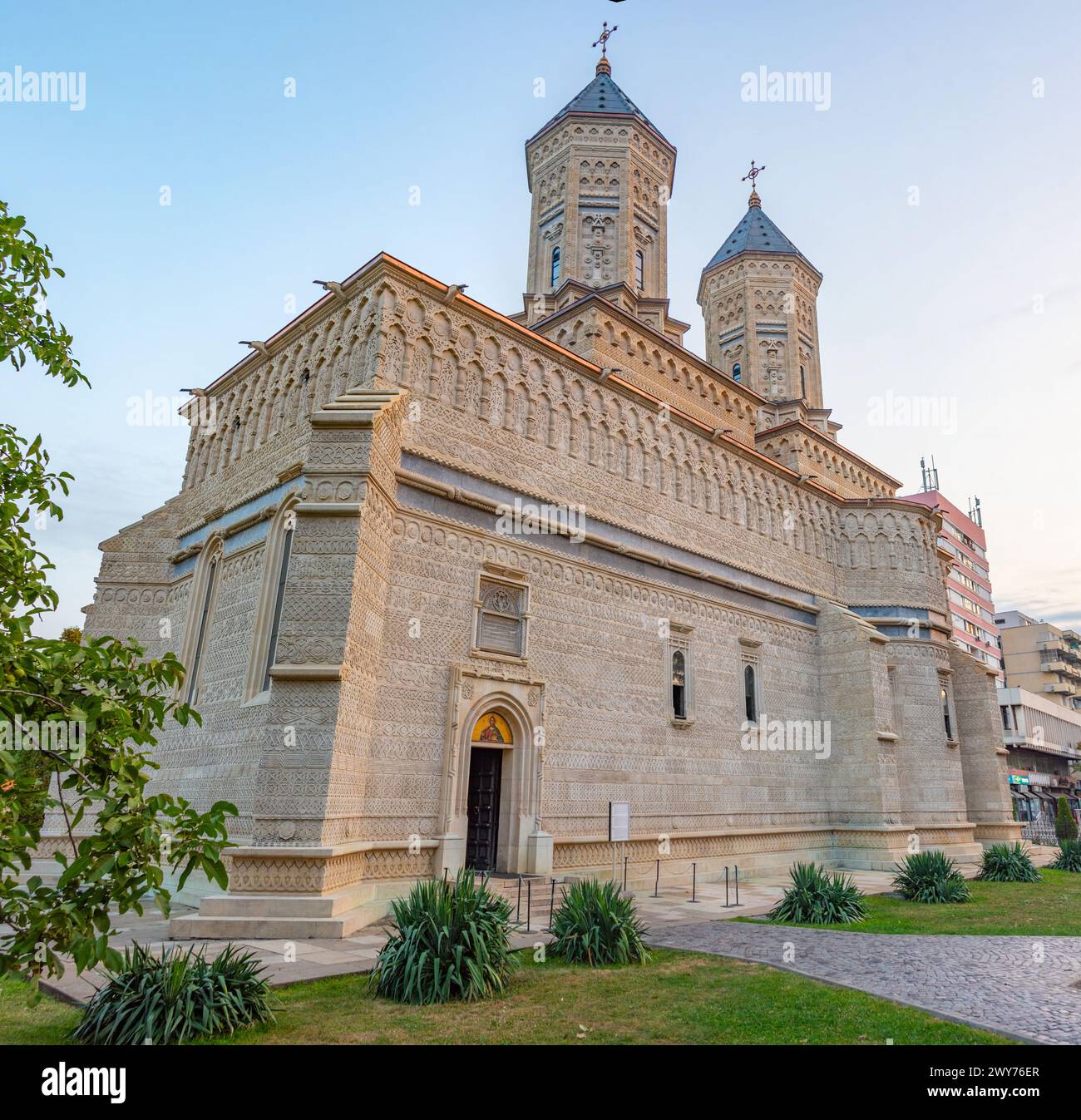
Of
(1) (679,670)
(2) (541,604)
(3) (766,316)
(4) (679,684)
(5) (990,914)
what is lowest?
(5) (990,914)

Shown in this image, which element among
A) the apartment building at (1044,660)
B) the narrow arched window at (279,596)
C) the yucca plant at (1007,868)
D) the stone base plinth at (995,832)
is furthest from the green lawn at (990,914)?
the apartment building at (1044,660)

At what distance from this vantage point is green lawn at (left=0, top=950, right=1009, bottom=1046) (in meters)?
5.36

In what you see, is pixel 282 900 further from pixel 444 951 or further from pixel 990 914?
pixel 990 914

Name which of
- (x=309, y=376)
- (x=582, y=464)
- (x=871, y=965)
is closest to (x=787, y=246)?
(x=582, y=464)

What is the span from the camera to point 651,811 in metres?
15.3

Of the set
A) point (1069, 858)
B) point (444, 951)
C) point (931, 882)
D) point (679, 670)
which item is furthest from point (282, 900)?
point (1069, 858)

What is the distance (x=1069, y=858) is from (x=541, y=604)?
54.3ft

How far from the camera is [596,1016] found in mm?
5945

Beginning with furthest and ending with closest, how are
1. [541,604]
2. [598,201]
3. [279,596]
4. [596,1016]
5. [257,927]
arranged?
[598,201] → [541,604] → [279,596] → [257,927] → [596,1016]

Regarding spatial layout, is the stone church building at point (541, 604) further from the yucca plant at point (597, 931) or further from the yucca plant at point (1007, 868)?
the yucca plant at point (597, 931)

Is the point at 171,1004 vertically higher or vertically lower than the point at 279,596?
lower
